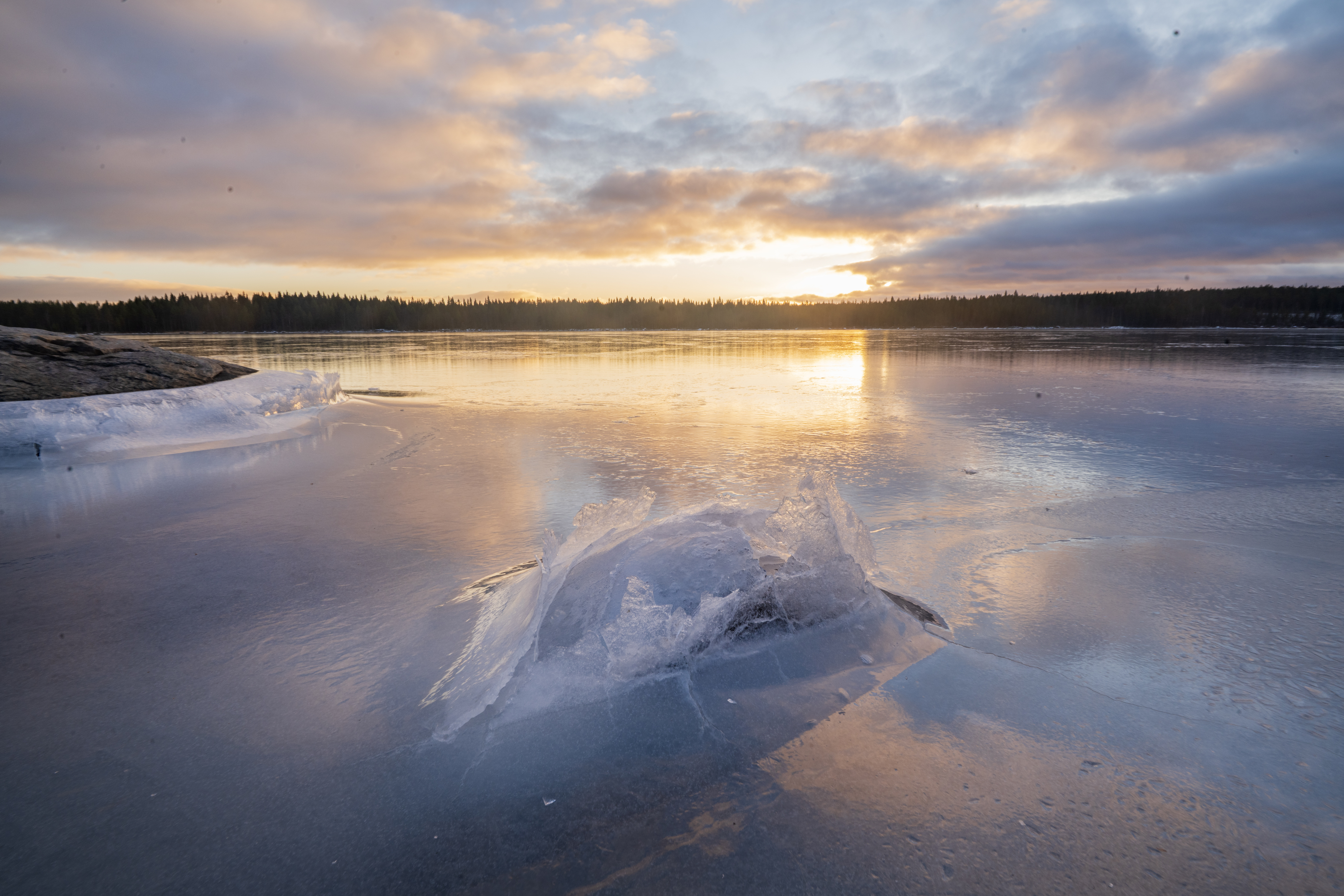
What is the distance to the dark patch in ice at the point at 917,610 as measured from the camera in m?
2.90

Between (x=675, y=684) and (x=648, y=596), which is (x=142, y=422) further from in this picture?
(x=675, y=684)

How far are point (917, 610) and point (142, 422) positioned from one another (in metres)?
9.17

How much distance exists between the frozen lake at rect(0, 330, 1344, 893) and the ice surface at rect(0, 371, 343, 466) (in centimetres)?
Result: 130

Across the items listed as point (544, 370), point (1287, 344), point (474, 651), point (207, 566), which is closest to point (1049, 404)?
point (474, 651)

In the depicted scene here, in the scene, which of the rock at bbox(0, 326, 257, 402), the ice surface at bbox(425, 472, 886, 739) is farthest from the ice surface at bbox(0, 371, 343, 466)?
the ice surface at bbox(425, 472, 886, 739)

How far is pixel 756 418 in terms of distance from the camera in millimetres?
9125

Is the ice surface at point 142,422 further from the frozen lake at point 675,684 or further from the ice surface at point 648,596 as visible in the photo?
the ice surface at point 648,596

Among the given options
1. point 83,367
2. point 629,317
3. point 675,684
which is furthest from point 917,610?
point 629,317

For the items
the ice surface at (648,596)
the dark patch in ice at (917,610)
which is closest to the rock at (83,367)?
the ice surface at (648,596)

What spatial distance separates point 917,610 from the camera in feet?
9.81

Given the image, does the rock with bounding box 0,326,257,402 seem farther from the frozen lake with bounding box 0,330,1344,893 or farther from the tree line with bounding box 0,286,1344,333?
the tree line with bounding box 0,286,1344,333

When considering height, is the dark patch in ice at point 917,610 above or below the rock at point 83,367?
below

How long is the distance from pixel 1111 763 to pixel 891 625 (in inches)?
39.3

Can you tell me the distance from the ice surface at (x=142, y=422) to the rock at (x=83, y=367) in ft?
1.03
